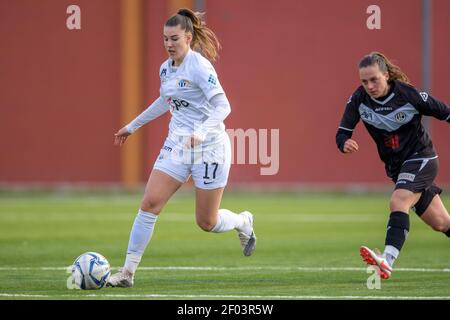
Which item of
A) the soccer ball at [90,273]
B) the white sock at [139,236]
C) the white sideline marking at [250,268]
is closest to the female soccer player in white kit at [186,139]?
the white sock at [139,236]

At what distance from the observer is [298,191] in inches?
950

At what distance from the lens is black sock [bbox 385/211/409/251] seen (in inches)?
348

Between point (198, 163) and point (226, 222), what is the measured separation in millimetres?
863

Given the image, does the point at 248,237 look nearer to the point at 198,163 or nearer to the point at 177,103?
the point at 198,163

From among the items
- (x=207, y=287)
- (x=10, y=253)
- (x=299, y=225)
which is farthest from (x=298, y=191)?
(x=207, y=287)

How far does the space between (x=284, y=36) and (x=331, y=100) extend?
1860 millimetres

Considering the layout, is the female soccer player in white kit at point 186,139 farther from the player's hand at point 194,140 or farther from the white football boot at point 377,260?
the white football boot at point 377,260

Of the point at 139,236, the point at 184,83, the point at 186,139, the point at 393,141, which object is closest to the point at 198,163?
the point at 186,139

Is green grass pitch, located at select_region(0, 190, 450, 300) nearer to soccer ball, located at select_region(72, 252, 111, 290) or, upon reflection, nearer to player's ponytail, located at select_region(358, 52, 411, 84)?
soccer ball, located at select_region(72, 252, 111, 290)

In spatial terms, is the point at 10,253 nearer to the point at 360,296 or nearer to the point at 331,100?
the point at 360,296

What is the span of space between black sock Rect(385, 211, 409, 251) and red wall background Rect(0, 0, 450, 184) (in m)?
14.2

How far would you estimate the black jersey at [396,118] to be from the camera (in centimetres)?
910

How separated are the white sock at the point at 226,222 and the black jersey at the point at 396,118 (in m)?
1.33

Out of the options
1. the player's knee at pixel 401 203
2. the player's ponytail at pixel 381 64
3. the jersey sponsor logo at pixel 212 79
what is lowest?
the player's knee at pixel 401 203
